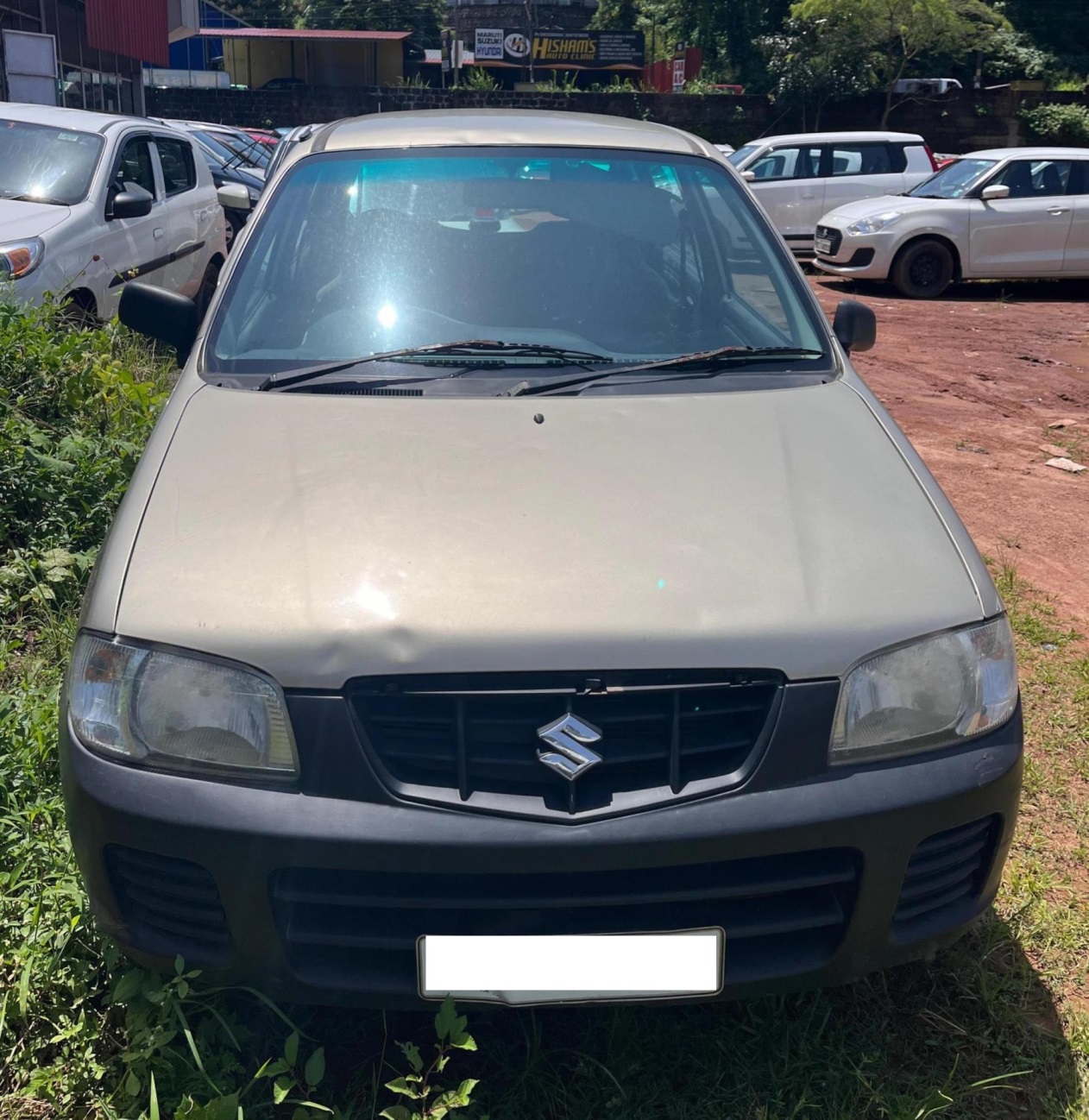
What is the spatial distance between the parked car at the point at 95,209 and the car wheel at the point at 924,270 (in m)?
7.31

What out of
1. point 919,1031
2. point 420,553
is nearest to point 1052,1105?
point 919,1031

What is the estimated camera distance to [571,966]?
1879 millimetres

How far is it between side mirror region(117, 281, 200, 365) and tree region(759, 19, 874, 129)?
29.9 meters

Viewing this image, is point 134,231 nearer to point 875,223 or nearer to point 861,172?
point 875,223

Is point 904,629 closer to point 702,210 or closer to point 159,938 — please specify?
point 159,938

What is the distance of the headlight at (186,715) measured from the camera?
74.4 inches

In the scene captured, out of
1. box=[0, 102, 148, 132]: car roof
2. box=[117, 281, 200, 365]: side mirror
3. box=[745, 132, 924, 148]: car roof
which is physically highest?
box=[0, 102, 148, 132]: car roof

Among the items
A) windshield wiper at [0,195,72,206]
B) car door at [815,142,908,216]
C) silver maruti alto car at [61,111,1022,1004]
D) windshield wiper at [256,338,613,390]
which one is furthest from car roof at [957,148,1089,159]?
silver maruti alto car at [61,111,1022,1004]

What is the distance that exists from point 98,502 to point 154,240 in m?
4.06

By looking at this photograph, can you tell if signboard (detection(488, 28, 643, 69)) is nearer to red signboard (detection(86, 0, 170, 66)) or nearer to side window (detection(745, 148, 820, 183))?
red signboard (detection(86, 0, 170, 66))

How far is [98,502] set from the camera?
4.09 metres

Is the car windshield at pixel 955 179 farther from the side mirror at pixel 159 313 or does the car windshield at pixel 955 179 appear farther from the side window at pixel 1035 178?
the side mirror at pixel 159 313

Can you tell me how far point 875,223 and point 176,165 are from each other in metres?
7.23

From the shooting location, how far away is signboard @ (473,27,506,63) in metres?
46.5
